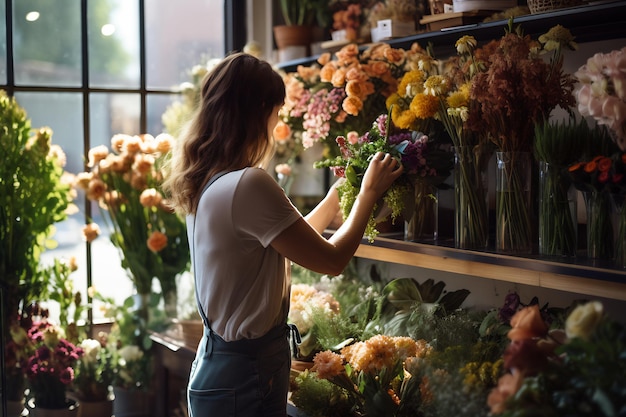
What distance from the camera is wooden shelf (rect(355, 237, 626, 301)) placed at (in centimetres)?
176

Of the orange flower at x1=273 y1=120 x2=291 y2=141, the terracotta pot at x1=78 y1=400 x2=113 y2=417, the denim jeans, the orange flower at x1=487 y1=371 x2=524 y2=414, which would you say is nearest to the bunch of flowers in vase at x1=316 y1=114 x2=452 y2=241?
the denim jeans

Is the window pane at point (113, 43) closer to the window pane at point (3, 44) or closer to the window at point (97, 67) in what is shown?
the window at point (97, 67)

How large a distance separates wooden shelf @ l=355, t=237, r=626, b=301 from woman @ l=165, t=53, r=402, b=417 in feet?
0.96

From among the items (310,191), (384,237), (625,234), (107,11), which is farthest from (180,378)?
(625,234)

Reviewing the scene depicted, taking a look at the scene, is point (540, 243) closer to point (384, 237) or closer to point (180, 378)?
point (384, 237)

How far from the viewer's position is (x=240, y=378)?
1.94 meters

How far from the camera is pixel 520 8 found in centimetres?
216

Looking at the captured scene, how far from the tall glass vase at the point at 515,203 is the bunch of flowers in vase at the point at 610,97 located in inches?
10.8

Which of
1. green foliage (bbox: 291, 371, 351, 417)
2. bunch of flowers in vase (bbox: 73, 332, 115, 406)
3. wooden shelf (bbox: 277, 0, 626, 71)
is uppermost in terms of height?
wooden shelf (bbox: 277, 0, 626, 71)

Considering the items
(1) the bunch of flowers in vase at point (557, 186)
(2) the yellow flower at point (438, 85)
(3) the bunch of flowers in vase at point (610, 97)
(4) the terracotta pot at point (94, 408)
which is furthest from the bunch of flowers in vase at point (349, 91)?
(4) the terracotta pot at point (94, 408)

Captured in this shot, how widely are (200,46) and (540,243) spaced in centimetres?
194

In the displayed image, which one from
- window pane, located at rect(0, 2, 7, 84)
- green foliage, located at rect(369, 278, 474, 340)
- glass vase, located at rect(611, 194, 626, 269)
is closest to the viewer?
glass vase, located at rect(611, 194, 626, 269)

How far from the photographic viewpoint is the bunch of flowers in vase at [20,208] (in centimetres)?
288

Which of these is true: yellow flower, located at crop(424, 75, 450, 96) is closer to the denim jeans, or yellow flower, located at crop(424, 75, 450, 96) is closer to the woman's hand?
the woman's hand
